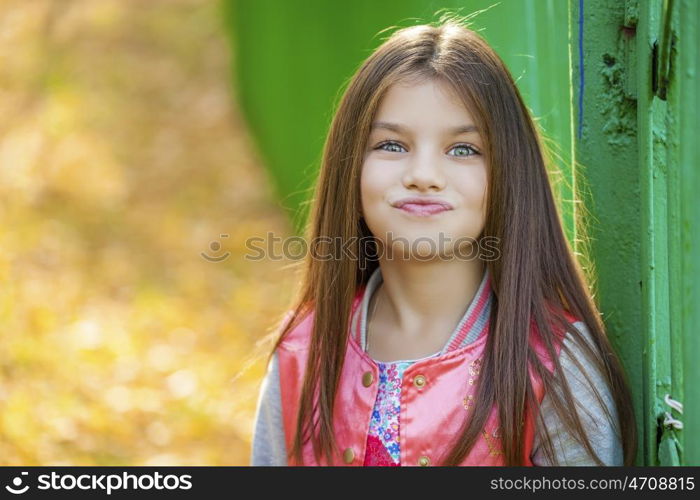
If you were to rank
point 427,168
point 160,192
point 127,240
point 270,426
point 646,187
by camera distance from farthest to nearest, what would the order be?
point 160,192 < point 127,240 < point 270,426 < point 427,168 < point 646,187

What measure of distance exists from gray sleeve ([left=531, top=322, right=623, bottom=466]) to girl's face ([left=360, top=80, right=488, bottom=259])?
350mm

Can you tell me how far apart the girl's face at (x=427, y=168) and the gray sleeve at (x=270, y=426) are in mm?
535

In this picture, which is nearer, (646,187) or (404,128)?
(646,187)

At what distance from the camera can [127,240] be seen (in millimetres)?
6059

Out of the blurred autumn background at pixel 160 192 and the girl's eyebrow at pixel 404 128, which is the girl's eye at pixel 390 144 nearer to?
the girl's eyebrow at pixel 404 128

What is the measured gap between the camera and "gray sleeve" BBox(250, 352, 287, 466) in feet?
7.25

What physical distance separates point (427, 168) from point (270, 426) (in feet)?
2.64

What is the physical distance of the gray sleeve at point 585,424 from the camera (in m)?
1.82

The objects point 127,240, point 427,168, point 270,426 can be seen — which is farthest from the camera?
point 127,240

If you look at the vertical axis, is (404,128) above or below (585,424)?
above

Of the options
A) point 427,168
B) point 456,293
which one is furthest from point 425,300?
point 427,168

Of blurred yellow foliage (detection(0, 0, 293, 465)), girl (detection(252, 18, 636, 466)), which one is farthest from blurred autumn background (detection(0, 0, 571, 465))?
girl (detection(252, 18, 636, 466))

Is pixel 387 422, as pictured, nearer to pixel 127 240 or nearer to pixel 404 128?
pixel 404 128

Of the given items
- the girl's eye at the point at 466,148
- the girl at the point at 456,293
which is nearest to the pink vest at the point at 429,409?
the girl at the point at 456,293
